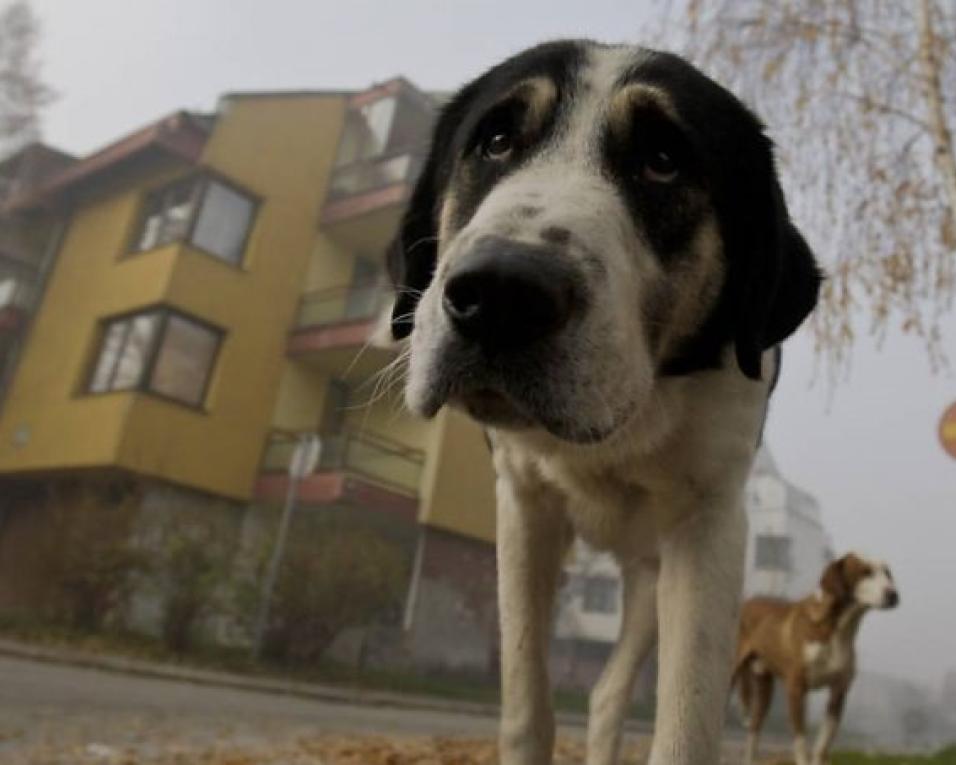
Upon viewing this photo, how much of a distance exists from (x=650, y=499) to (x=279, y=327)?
16902 millimetres

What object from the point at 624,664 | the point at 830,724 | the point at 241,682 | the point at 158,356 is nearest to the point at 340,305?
the point at 158,356

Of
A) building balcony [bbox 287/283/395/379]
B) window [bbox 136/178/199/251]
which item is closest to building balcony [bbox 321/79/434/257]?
building balcony [bbox 287/283/395/379]

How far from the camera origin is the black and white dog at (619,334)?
1923mm

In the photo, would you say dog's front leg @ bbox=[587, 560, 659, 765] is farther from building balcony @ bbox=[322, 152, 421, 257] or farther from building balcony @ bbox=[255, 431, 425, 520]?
building balcony @ bbox=[322, 152, 421, 257]

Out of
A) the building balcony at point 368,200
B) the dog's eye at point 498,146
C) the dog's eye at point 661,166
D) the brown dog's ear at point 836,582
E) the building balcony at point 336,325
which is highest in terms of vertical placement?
the building balcony at point 368,200

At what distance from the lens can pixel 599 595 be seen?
111 feet

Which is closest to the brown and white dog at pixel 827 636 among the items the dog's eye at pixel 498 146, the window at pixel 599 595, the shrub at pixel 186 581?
the dog's eye at pixel 498 146

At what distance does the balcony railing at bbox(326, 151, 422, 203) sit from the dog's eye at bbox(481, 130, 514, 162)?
16.7 m

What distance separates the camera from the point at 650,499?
8.70 ft

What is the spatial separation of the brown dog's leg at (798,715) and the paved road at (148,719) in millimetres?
2733

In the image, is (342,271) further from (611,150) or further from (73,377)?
(611,150)

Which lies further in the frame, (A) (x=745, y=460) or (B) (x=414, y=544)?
(B) (x=414, y=544)

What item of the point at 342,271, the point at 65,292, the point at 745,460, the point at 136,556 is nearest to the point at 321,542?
the point at 136,556

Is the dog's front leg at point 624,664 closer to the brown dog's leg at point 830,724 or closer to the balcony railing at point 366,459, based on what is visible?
the brown dog's leg at point 830,724
